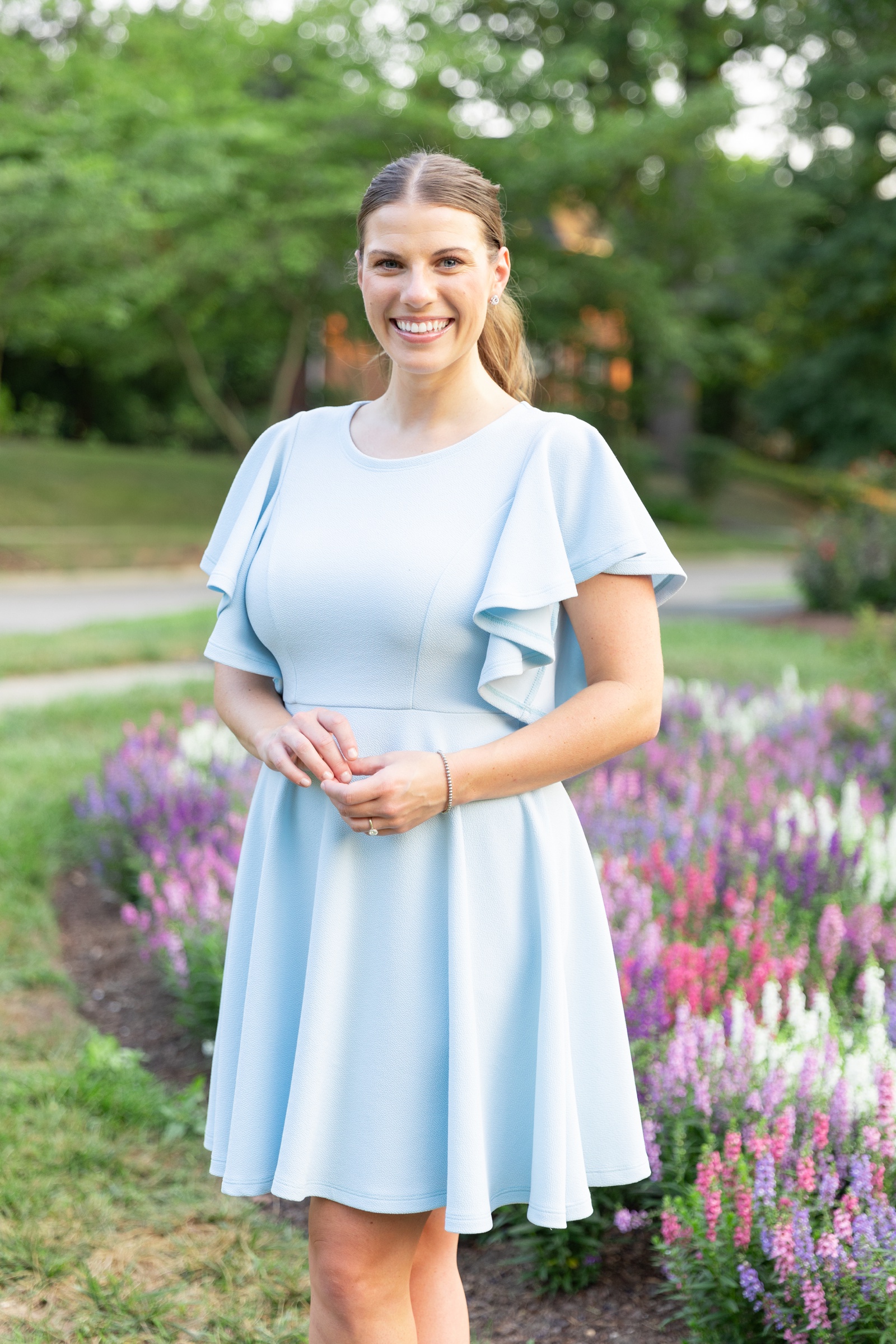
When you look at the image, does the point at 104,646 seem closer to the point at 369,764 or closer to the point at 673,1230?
the point at 673,1230

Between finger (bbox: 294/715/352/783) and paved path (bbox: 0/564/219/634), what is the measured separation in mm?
10677

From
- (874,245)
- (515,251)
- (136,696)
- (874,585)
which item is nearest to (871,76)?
(874,245)

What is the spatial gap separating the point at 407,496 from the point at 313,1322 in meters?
1.20

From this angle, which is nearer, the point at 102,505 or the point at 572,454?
the point at 572,454

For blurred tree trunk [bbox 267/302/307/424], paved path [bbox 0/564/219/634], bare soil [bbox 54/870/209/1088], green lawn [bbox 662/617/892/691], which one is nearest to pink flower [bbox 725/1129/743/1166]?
bare soil [bbox 54/870/209/1088]

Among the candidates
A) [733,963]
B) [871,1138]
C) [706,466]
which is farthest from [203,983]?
[706,466]

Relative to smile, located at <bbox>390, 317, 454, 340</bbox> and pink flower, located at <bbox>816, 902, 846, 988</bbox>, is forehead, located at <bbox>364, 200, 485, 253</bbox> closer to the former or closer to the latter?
smile, located at <bbox>390, 317, 454, 340</bbox>

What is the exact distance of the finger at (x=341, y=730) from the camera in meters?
1.70

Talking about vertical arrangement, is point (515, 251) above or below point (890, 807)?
above

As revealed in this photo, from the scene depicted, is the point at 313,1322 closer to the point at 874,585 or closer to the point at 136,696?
the point at 136,696

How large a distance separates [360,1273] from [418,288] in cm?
138

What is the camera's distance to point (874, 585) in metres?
13.8

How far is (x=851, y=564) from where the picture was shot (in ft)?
45.6

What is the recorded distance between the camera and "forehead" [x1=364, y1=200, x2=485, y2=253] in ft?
5.94
